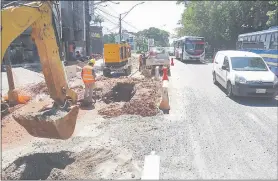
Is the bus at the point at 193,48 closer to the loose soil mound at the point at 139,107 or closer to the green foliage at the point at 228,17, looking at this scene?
the green foliage at the point at 228,17

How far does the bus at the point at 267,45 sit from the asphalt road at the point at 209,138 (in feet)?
22.4

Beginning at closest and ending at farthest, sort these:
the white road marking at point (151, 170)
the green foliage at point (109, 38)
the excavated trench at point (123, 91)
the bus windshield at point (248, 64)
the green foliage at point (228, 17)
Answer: the white road marking at point (151, 170)
the bus windshield at point (248, 64)
the excavated trench at point (123, 91)
the green foliage at point (228, 17)
the green foliage at point (109, 38)

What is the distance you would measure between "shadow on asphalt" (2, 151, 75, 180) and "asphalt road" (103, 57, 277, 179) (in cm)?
161

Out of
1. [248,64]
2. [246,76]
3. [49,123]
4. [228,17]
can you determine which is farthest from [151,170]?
[228,17]

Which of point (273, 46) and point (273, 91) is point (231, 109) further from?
point (273, 46)

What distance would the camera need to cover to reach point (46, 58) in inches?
255

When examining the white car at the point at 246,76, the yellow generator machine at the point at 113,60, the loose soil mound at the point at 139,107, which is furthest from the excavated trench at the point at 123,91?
the yellow generator machine at the point at 113,60

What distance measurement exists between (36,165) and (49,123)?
41.9 inches

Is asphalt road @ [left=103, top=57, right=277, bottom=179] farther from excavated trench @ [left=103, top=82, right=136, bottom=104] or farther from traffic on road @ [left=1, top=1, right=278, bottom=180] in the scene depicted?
excavated trench @ [left=103, top=82, right=136, bottom=104]

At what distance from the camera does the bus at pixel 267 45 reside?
57.3 ft

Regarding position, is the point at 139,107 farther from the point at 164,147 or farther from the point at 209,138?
the point at 164,147

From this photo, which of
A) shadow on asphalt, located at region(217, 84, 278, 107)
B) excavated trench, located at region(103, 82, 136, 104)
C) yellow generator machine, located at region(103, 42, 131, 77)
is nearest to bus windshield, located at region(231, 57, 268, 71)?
shadow on asphalt, located at region(217, 84, 278, 107)

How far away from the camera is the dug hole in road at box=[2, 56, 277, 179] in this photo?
→ 18.9 feet

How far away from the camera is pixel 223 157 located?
20.7 feet
